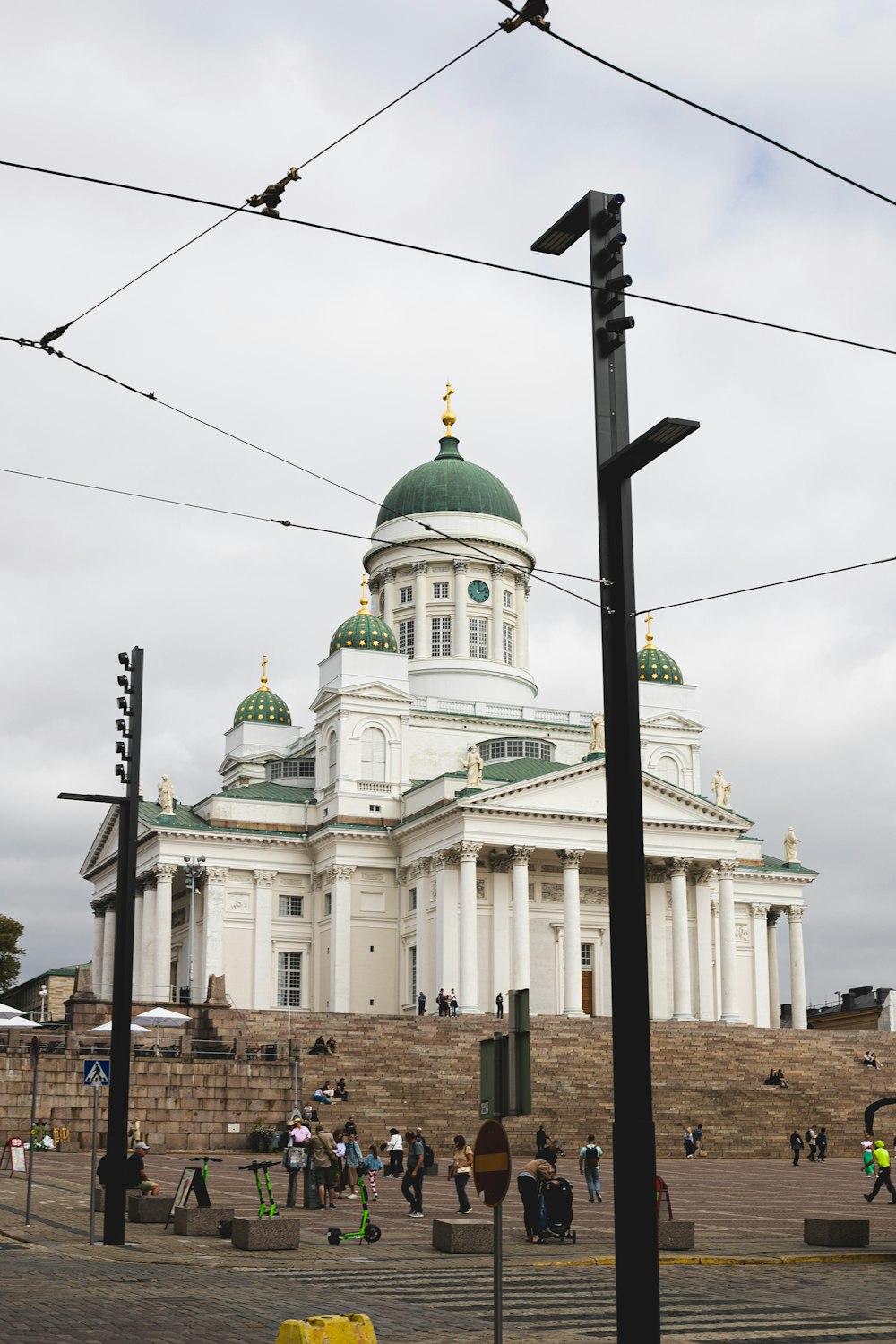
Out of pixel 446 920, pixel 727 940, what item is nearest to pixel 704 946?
pixel 727 940

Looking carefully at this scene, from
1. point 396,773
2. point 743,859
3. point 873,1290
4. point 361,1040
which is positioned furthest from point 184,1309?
point 743,859

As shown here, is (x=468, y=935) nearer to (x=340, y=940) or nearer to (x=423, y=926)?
(x=423, y=926)

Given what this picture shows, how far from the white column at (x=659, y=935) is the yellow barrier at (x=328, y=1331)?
202ft

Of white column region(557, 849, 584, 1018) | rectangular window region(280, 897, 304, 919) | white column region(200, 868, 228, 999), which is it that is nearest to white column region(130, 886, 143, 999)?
white column region(200, 868, 228, 999)

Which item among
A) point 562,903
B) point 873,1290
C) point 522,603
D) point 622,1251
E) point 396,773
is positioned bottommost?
point 873,1290

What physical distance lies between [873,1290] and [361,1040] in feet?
119

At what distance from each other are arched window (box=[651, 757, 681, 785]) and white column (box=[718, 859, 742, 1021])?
404 inches

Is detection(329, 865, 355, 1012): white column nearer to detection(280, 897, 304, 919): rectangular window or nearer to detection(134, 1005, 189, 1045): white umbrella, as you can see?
detection(280, 897, 304, 919): rectangular window

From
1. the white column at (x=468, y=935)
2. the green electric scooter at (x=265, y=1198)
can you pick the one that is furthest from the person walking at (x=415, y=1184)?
the white column at (x=468, y=935)

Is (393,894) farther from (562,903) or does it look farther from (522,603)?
(522,603)

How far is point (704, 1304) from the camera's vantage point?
56.4 ft

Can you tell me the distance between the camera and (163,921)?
72125 mm

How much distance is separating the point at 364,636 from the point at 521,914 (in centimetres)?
1532

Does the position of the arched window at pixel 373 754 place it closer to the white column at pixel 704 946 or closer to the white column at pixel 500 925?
the white column at pixel 500 925
